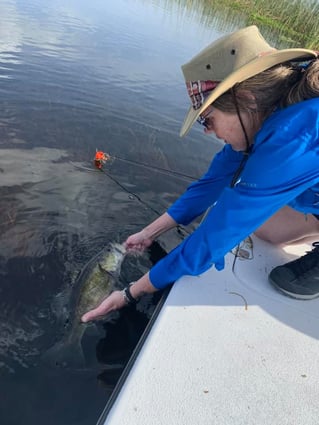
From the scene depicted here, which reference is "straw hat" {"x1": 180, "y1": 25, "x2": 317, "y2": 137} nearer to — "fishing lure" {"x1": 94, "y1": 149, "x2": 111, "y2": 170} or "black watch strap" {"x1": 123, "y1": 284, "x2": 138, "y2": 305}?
"black watch strap" {"x1": 123, "y1": 284, "x2": 138, "y2": 305}

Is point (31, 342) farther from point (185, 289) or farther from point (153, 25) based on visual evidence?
point (153, 25)

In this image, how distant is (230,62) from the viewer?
5.46ft

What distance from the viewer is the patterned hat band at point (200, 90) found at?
1.74 metres

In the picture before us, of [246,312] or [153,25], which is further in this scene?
[153,25]

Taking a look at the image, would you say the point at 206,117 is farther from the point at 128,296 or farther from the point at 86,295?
the point at 86,295

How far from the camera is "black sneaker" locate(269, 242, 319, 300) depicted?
2340 mm

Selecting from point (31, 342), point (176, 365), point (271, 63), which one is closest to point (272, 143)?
point (271, 63)

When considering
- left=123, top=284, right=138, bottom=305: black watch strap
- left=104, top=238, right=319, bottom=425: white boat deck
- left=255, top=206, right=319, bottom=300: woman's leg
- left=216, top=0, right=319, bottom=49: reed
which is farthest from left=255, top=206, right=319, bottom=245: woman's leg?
left=216, top=0, right=319, bottom=49: reed

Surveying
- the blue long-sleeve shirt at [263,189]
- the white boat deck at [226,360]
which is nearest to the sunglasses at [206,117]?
the blue long-sleeve shirt at [263,189]

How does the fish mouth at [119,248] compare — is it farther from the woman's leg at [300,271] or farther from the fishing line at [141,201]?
the woman's leg at [300,271]

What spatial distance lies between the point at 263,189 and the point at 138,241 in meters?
1.66

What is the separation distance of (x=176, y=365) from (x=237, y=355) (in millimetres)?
352

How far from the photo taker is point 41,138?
5.20m

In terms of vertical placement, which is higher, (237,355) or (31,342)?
(237,355)
